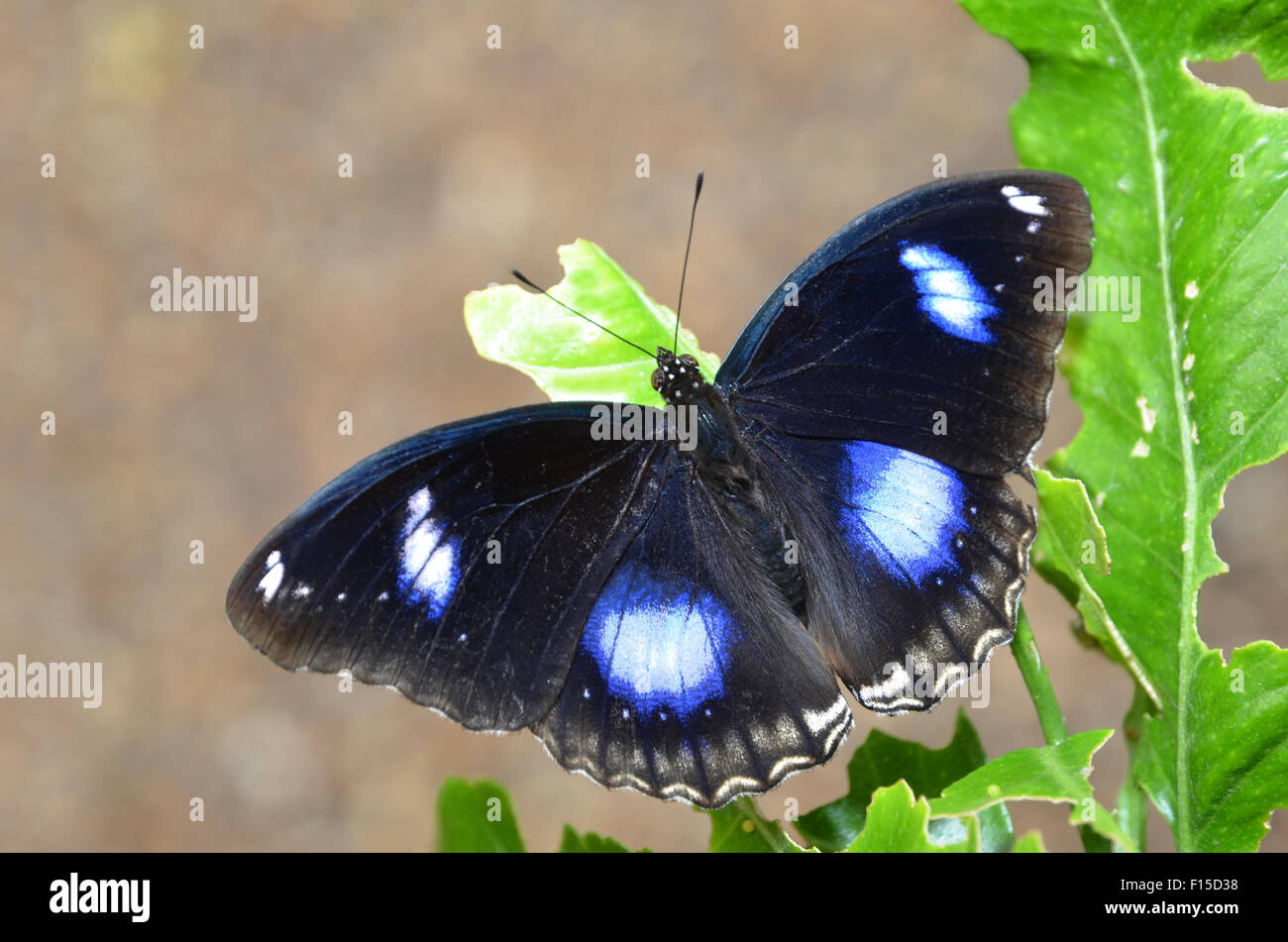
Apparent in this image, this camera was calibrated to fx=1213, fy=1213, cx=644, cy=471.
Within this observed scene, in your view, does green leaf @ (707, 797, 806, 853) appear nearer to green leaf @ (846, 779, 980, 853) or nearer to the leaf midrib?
green leaf @ (846, 779, 980, 853)

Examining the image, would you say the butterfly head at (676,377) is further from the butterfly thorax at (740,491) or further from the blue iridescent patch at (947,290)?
the blue iridescent patch at (947,290)

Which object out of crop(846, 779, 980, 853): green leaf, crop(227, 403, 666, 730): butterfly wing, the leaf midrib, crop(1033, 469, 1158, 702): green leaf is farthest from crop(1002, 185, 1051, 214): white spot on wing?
crop(846, 779, 980, 853): green leaf

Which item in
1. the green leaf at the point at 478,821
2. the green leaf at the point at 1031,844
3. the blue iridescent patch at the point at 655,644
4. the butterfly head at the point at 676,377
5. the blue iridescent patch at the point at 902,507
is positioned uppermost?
the butterfly head at the point at 676,377

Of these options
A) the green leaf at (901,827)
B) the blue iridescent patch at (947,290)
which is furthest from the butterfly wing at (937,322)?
the green leaf at (901,827)

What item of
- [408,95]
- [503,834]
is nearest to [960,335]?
[503,834]

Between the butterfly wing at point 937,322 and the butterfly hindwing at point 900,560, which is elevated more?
the butterfly wing at point 937,322

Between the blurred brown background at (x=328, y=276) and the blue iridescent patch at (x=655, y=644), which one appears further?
the blurred brown background at (x=328, y=276)

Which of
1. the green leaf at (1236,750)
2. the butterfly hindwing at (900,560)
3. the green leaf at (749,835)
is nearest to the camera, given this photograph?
the green leaf at (1236,750)
